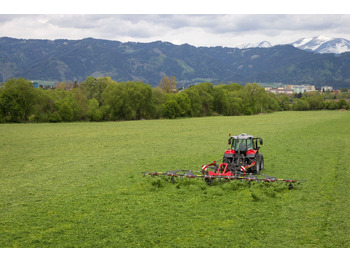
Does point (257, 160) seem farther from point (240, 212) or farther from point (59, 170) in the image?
point (59, 170)

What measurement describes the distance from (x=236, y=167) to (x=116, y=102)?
216ft

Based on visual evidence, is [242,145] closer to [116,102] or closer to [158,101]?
[116,102]

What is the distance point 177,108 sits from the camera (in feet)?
299

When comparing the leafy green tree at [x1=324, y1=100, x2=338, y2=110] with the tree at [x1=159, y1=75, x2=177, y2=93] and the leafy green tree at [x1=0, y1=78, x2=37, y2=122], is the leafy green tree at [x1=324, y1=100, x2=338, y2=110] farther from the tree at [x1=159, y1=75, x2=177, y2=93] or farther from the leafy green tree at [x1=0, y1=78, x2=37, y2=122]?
the leafy green tree at [x1=0, y1=78, x2=37, y2=122]

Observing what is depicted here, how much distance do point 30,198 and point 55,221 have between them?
141 inches

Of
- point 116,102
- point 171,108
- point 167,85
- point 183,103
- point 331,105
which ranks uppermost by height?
point 167,85

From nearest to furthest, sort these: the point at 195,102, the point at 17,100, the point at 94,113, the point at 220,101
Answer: the point at 17,100, the point at 94,113, the point at 195,102, the point at 220,101

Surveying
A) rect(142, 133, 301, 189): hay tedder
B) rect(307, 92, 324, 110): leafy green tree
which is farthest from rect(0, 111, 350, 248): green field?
rect(307, 92, 324, 110): leafy green tree

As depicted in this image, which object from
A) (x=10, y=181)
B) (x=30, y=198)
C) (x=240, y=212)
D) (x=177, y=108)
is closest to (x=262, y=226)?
(x=240, y=212)

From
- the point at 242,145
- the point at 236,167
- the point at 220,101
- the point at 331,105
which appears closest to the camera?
the point at 236,167

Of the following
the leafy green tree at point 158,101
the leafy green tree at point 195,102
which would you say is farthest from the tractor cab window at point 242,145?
the leafy green tree at point 195,102

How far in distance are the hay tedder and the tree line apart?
58.7 meters

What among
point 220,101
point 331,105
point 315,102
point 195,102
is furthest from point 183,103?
point 331,105

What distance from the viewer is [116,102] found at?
80.4 meters
